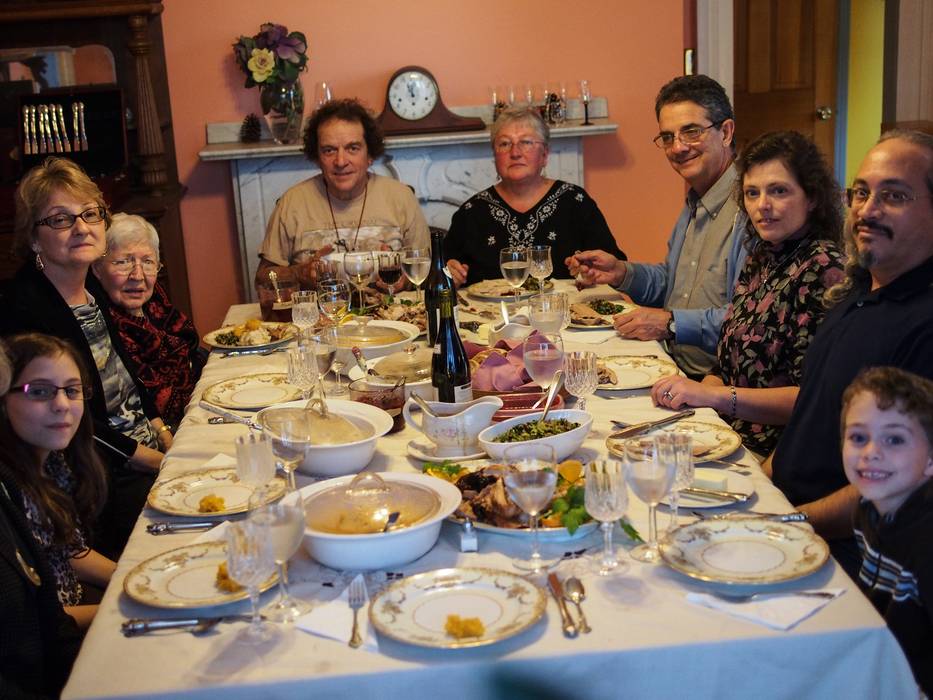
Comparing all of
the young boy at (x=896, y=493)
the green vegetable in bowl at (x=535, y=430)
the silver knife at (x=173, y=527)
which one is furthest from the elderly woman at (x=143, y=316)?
the young boy at (x=896, y=493)

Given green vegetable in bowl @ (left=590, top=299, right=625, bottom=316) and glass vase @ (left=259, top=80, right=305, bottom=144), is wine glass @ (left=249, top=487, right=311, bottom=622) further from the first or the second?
glass vase @ (left=259, top=80, right=305, bottom=144)

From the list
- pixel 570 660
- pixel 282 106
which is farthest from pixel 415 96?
pixel 570 660

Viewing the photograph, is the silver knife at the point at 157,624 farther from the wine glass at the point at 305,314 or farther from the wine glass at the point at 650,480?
the wine glass at the point at 305,314

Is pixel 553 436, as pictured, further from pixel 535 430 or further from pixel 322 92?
pixel 322 92

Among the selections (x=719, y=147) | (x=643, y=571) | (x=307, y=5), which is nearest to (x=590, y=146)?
(x=307, y=5)

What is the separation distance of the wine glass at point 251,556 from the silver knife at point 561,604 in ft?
1.17

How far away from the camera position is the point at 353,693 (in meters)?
1.19

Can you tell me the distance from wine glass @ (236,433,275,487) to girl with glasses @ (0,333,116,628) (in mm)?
453

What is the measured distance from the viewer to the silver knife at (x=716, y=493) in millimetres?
1592

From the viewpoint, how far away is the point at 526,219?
392 centimetres

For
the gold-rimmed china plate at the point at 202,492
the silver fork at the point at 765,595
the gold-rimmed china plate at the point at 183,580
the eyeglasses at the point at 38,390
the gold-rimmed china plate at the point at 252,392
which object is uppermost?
the eyeglasses at the point at 38,390

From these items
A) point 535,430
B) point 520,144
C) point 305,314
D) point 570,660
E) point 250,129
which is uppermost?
point 250,129

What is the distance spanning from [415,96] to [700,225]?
79.5 inches

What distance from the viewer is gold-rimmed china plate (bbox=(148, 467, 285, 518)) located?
167cm
